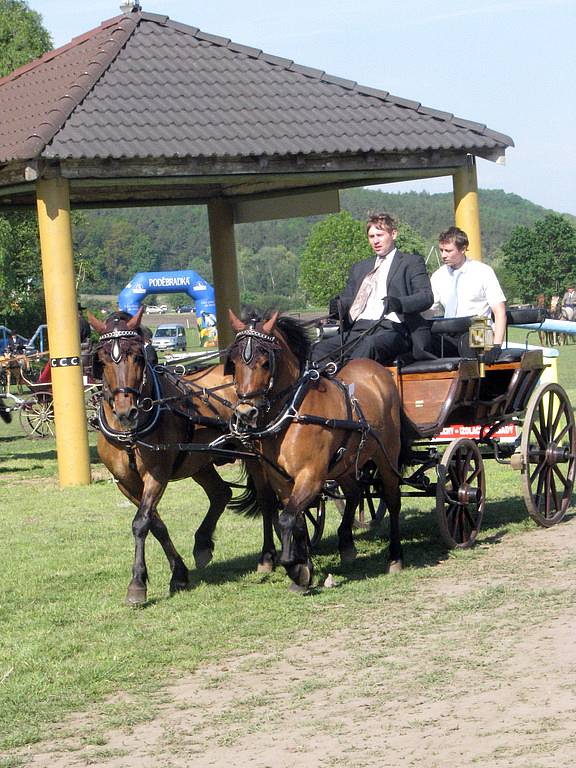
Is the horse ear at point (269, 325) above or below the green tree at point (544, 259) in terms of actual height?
below

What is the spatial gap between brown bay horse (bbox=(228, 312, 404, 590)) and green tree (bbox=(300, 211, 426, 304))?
291ft

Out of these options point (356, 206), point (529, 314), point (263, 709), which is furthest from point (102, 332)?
point (356, 206)

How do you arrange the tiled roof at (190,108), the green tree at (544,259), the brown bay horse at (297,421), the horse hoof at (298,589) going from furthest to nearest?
1. the green tree at (544,259)
2. the tiled roof at (190,108)
3. the horse hoof at (298,589)
4. the brown bay horse at (297,421)

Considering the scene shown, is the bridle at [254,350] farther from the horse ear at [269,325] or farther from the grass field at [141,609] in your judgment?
the grass field at [141,609]

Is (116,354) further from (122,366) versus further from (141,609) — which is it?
(141,609)

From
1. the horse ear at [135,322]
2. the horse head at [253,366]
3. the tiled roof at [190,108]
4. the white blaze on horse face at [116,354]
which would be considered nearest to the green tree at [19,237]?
the tiled roof at [190,108]

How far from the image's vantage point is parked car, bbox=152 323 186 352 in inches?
2085

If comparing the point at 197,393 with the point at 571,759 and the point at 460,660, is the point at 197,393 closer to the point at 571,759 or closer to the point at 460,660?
the point at 460,660

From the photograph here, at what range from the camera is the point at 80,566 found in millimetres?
9625

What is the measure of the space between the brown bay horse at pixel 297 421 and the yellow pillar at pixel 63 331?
5.80 m

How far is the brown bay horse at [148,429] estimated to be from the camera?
781 cm

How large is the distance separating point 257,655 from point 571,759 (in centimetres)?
246

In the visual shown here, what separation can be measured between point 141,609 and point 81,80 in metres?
8.49

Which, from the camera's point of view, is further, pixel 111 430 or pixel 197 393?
pixel 197 393
